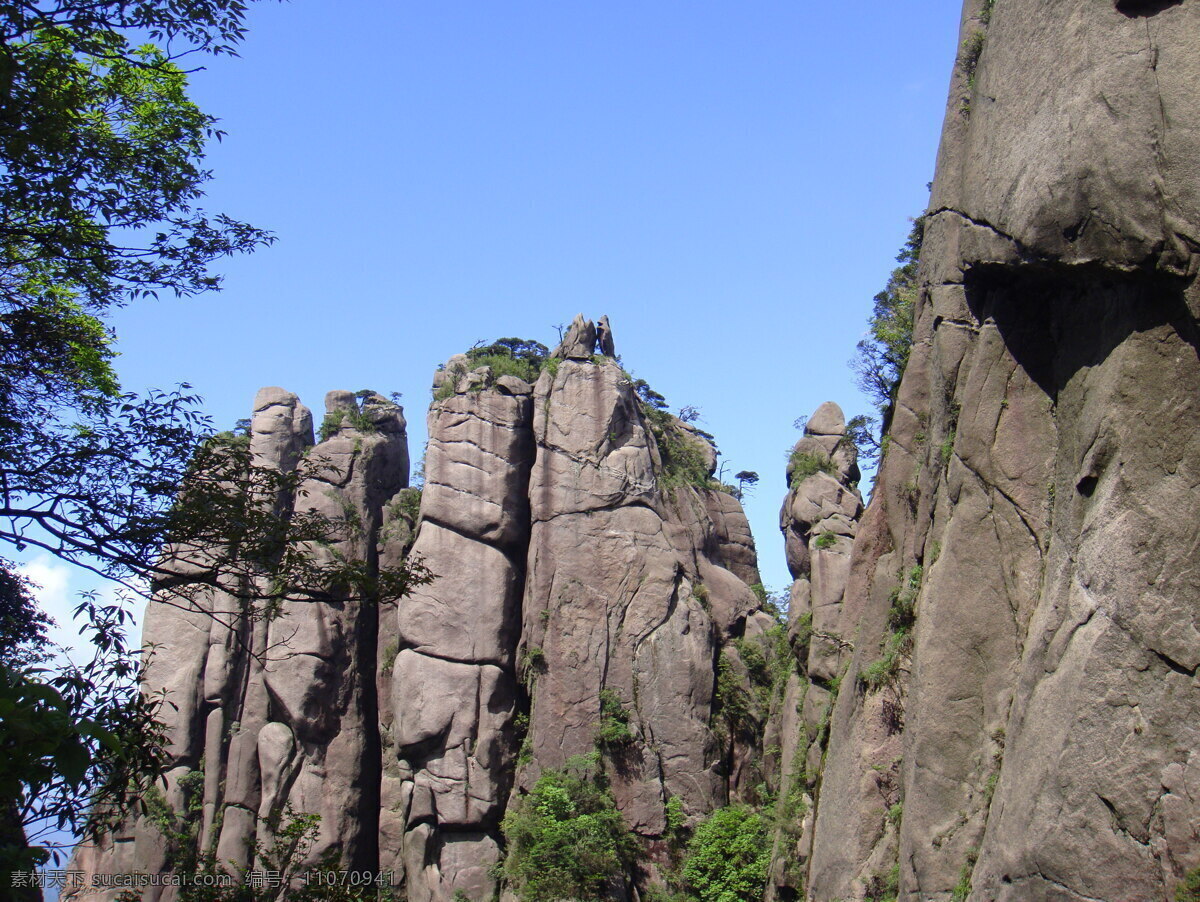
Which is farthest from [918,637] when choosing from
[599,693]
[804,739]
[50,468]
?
[599,693]

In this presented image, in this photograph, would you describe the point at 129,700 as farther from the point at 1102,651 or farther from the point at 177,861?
the point at 177,861

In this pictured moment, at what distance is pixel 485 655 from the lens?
116 feet

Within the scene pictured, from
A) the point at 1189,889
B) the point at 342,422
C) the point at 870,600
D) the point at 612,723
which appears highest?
the point at 342,422

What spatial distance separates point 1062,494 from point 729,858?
20079 mm

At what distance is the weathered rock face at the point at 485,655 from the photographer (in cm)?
3369

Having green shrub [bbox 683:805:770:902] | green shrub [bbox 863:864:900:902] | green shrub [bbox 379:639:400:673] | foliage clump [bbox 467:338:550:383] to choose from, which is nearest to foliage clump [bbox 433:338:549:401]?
foliage clump [bbox 467:338:550:383]

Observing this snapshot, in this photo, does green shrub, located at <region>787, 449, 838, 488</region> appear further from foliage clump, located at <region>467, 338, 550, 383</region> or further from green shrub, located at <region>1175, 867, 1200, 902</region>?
green shrub, located at <region>1175, 867, 1200, 902</region>

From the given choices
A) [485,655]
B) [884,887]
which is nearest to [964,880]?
[884,887]

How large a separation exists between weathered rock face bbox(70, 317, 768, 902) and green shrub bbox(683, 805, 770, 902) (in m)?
1.21

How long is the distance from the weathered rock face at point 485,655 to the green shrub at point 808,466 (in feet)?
14.5

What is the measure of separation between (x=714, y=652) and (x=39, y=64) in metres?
27.1

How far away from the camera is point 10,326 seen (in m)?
13.6

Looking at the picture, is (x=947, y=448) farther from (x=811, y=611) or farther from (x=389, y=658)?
(x=389, y=658)

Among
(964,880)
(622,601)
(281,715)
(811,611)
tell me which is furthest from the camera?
(281,715)
